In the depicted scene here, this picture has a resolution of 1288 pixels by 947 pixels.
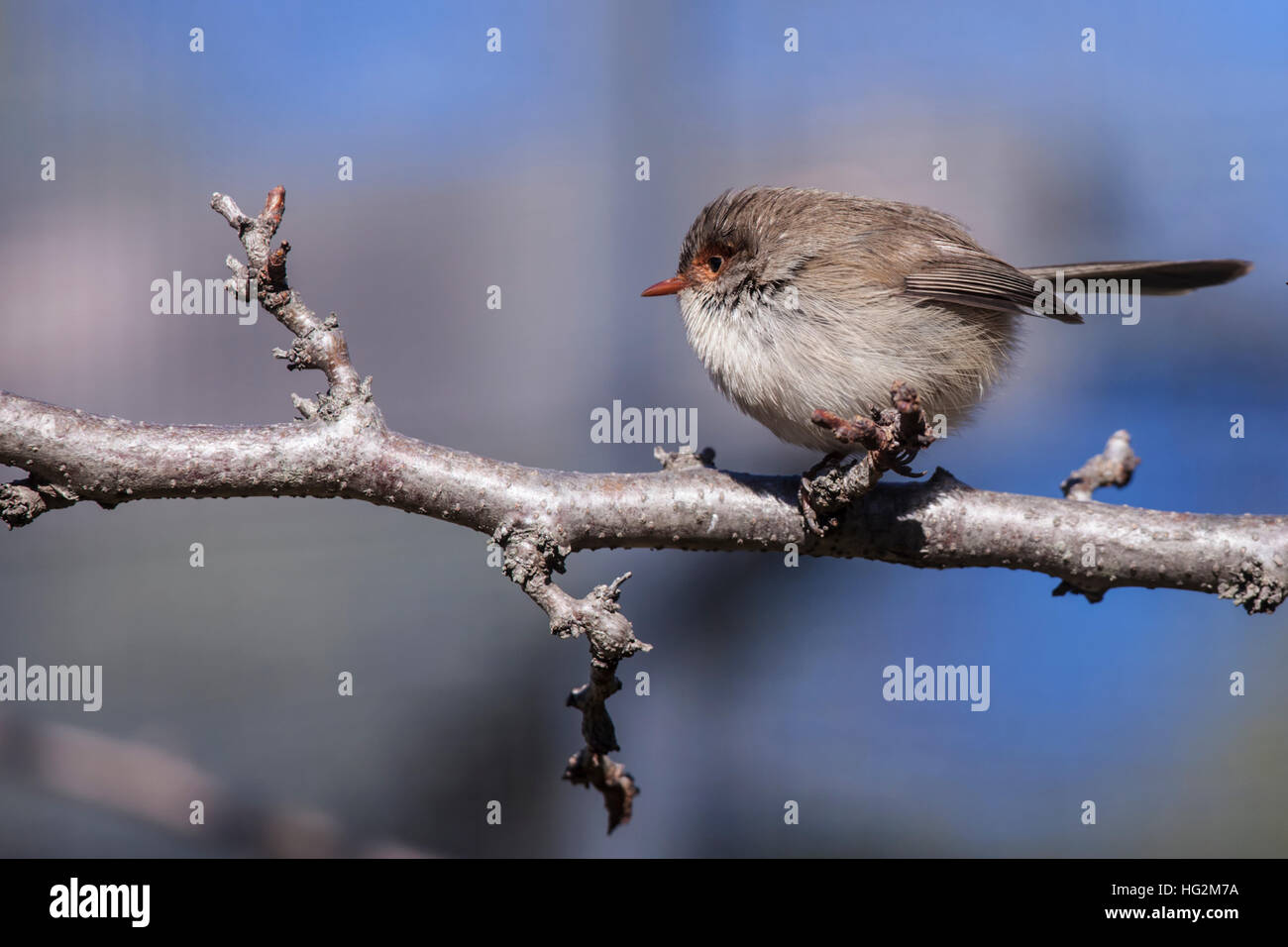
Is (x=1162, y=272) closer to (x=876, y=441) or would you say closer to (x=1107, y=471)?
(x=1107, y=471)

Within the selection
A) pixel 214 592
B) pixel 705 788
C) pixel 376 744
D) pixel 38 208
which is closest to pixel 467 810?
pixel 376 744

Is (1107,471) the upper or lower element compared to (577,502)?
upper

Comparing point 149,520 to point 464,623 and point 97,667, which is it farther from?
point 464,623

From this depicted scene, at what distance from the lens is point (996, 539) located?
3062 mm

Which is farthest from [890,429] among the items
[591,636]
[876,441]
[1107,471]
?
[1107,471]

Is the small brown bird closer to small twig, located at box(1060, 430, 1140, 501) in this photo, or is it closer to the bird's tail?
the bird's tail

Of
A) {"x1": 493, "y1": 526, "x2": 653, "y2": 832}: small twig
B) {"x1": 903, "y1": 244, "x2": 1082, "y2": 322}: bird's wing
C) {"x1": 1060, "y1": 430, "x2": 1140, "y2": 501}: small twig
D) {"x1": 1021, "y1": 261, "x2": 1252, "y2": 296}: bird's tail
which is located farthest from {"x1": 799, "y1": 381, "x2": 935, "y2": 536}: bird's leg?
{"x1": 1021, "y1": 261, "x2": 1252, "y2": 296}: bird's tail

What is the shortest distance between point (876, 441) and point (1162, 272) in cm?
199

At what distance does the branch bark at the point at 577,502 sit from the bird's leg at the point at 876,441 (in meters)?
0.06

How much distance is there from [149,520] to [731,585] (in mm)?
3924

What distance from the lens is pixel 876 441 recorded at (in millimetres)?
2316

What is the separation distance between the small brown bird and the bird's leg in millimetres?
269

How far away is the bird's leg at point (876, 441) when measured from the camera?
2.22 m

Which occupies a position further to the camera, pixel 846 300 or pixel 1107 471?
pixel 1107 471
